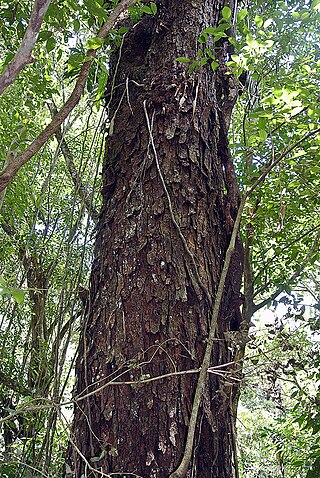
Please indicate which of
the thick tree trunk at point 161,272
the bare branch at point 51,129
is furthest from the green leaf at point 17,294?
the thick tree trunk at point 161,272

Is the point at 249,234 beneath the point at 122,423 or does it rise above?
above

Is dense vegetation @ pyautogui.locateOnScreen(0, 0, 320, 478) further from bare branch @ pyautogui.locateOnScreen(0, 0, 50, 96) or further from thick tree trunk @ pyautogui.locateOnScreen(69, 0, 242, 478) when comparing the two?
bare branch @ pyautogui.locateOnScreen(0, 0, 50, 96)

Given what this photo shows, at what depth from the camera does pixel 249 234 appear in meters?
2.71

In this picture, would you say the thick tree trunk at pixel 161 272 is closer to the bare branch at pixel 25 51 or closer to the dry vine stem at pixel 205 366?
the dry vine stem at pixel 205 366

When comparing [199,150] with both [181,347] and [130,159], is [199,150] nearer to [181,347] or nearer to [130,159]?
[130,159]

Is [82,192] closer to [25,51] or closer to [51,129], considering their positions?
[51,129]

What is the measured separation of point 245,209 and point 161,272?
103 cm

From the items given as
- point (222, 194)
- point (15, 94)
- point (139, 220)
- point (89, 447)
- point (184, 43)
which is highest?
point (15, 94)

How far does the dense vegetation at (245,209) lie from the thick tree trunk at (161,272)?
3.3 inches

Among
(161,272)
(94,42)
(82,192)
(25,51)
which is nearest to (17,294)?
(25,51)

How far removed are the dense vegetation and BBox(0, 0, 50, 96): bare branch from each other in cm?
30

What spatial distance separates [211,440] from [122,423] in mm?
220

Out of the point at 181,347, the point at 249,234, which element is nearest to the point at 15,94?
the point at 249,234

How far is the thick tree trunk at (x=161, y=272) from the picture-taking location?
1103mm
